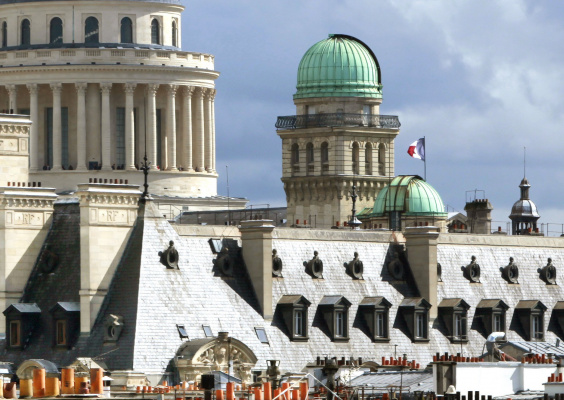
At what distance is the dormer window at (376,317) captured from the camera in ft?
605

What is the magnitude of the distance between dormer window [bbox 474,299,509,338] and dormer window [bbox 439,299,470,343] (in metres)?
2.04

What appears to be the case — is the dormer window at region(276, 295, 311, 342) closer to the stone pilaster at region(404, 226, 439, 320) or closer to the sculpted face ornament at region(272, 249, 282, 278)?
the sculpted face ornament at region(272, 249, 282, 278)

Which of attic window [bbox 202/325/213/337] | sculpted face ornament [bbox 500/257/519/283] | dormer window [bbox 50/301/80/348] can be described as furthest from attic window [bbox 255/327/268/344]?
sculpted face ornament [bbox 500/257/519/283]

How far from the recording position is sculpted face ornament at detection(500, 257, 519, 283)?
643 feet

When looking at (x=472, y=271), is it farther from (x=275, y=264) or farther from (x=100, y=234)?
(x=100, y=234)

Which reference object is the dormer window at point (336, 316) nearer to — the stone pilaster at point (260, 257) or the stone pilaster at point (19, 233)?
the stone pilaster at point (260, 257)

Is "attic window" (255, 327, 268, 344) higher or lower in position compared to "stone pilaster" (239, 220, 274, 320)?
lower

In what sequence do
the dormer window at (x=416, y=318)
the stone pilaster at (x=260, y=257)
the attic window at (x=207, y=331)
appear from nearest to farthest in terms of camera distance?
the attic window at (x=207, y=331)
the stone pilaster at (x=260, y=257)
the dormer window at (x=416, y=318)

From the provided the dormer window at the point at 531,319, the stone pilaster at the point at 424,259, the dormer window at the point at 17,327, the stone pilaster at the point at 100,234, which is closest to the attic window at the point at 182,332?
the stone pilaster at the point at 100,234

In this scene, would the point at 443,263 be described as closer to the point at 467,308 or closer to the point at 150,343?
the point at 467,308

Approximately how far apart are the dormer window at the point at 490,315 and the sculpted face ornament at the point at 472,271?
6.86 ft

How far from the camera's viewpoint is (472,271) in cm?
19375

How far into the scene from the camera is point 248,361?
169125 mm

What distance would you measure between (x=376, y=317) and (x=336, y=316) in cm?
344
